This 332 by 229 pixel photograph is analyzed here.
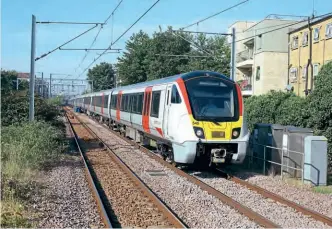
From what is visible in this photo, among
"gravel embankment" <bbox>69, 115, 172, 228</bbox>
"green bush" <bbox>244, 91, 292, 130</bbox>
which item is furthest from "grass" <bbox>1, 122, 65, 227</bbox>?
"green bush" <bbox>244, 91, 292, 130</bbox>

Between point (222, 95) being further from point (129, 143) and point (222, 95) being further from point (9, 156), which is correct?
point (129, 143)

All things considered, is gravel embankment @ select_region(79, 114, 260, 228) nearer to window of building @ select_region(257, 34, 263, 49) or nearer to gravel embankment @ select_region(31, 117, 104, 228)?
gravel embankment @ select_region(31, 117, 104, 228)

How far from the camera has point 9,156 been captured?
1262 cm

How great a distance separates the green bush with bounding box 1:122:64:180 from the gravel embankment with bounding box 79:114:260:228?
9.28 feet

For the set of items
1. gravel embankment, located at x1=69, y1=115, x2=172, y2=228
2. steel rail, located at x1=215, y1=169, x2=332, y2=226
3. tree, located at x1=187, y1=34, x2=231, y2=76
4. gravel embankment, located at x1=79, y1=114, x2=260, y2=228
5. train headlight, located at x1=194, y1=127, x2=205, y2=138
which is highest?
tree, located at x1=187, y1=34, x2=231, y2=76

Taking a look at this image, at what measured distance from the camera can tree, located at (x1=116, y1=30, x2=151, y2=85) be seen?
55688 mm

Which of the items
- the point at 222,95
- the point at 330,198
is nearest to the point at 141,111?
the point at 222,95

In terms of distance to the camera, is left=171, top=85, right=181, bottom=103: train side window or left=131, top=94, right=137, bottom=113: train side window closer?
left=171, top=85, right=181, bottom=103: train side window

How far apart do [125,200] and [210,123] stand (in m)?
3.80

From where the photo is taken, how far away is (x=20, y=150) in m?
13.0

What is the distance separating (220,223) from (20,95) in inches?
591

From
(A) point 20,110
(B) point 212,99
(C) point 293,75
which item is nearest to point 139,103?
(A) point 20,110

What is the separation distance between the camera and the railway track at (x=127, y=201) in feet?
26.9

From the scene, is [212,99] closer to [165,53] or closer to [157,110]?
[157,110]
